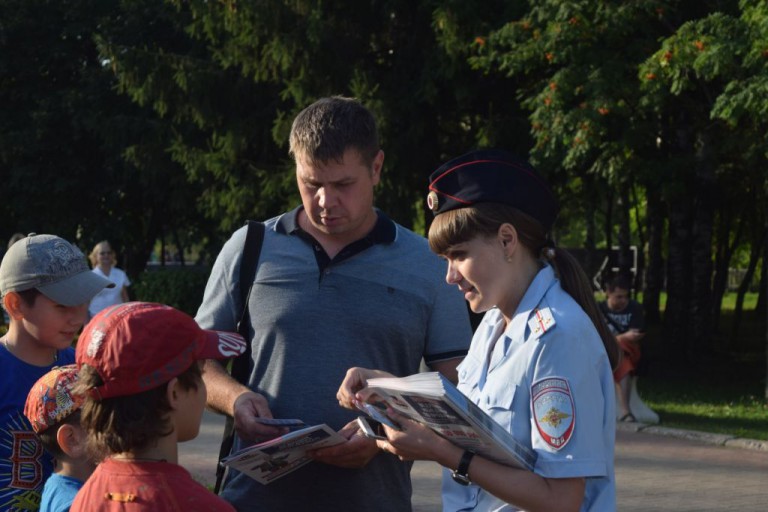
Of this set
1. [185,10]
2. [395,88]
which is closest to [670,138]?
[395,88]

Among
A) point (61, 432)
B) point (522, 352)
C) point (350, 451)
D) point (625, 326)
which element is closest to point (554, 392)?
point (522, 352)

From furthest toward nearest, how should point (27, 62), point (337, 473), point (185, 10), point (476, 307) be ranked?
point (27, 62), point (185, 10), point (337, 473), point (476, 307)

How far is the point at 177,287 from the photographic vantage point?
82.6 feet

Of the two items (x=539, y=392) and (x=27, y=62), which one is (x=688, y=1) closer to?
(x=539, y=392)

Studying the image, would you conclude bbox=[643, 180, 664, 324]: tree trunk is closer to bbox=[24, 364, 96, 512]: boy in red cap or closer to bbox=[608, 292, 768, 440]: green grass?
bbox=[608, 292, 768, 440]: green grass

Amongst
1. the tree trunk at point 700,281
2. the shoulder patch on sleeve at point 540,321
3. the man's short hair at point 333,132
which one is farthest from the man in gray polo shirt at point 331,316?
the tree trunk at point 700,281

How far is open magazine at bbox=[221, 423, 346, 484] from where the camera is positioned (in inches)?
127

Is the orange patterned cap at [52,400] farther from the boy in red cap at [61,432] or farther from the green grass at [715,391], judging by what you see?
the green grass at [715,391]

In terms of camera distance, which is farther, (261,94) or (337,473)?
(261,94)

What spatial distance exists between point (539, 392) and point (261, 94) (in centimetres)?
1960

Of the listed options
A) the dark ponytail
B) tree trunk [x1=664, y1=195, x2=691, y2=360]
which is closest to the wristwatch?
the dark ponytail

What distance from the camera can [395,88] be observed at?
1955 centimetres

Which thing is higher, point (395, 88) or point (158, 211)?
point (395, 88)

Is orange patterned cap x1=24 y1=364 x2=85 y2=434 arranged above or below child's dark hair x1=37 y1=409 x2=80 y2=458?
above
